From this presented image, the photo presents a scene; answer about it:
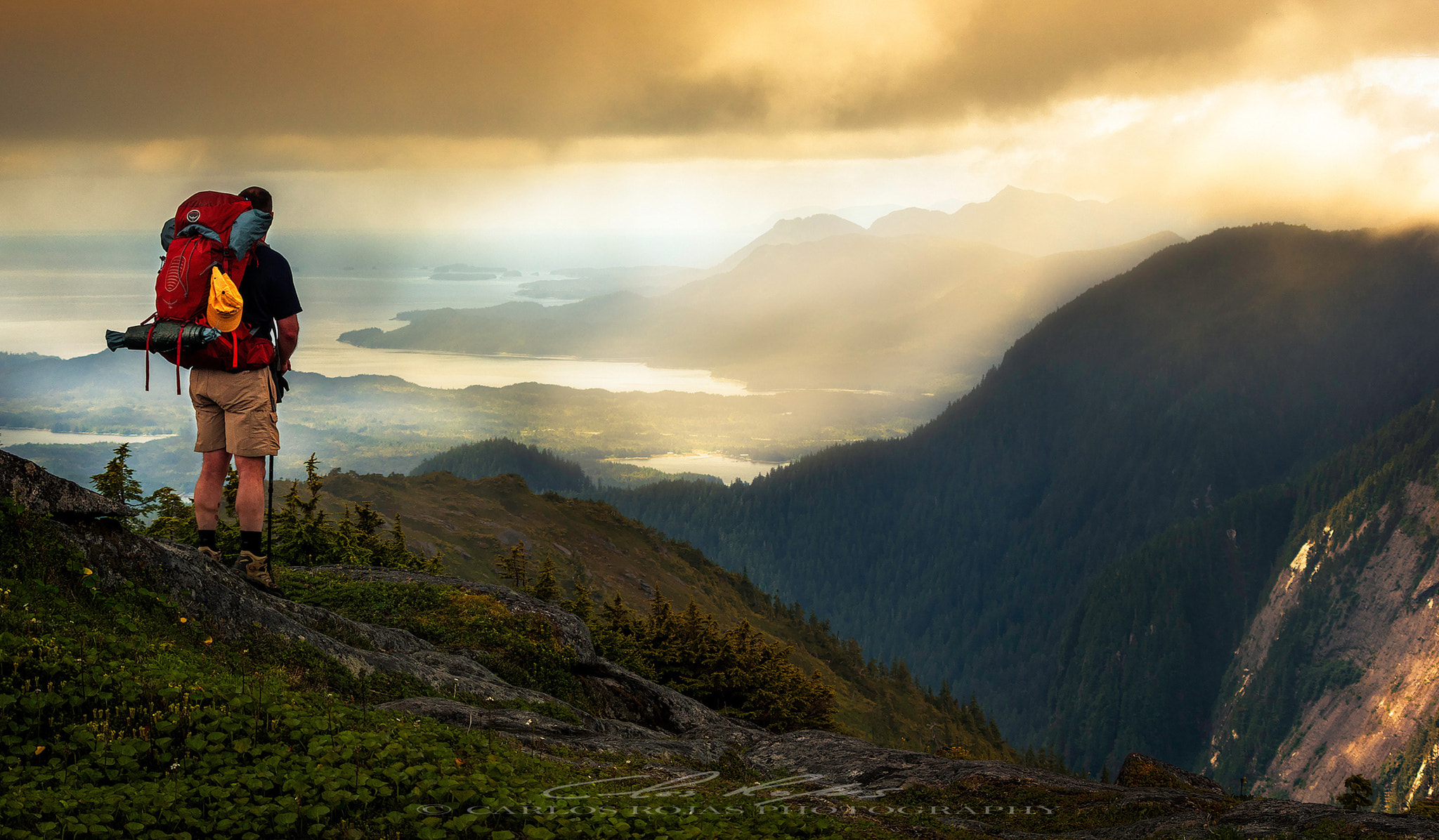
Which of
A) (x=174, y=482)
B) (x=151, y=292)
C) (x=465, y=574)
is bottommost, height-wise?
(x=465, y=574)

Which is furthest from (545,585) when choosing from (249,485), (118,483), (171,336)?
(171,336)

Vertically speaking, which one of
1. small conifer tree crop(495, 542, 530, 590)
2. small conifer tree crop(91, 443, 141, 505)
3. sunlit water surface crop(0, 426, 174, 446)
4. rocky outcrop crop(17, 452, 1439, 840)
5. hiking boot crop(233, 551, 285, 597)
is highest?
sunlit water surface crop(0, 426, 174, 446)

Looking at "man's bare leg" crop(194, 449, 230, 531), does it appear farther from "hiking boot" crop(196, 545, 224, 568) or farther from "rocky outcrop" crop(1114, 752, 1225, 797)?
"rocky outcrop" crop(1114, 752, 1225, 797)

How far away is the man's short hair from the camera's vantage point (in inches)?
551

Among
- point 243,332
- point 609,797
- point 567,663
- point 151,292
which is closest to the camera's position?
point 609,797

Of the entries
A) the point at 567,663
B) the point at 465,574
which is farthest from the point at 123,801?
the point at 465,574

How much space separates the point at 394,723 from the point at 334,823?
8.60 ft

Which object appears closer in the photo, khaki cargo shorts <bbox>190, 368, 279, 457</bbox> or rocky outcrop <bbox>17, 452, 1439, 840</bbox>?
rocky outcrop <bbox>17, 452, 1439, 840</bbox>

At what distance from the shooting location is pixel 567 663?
21734mm

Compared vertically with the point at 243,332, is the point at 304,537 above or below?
below

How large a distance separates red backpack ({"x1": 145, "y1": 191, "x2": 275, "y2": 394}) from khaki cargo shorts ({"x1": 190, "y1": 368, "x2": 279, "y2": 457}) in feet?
0.77

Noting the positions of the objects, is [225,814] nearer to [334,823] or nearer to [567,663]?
[334,823]

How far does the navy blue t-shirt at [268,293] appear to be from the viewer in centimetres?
1382

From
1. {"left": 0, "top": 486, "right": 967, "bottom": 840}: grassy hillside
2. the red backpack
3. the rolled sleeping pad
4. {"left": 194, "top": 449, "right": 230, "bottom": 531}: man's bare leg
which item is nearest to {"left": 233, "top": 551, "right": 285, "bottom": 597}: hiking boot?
{"left": 194, "top": 449, "right": 230, "bottom": 531}: man's bare leg
